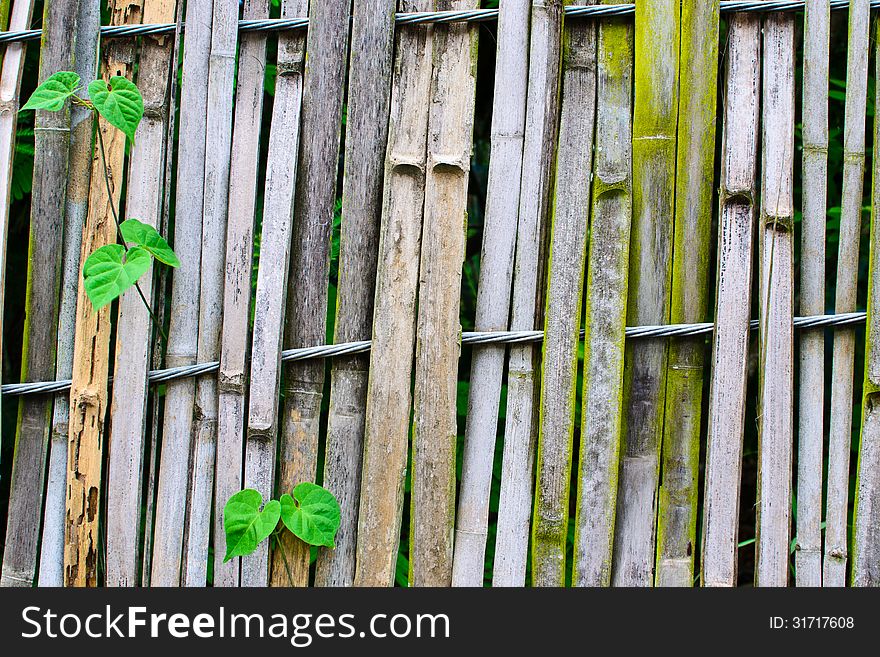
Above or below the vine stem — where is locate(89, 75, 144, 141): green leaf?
above

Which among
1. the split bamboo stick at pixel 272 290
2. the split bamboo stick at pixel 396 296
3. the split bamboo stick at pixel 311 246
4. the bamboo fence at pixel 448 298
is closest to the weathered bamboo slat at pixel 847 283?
the bamboo fence at pixel 448 298

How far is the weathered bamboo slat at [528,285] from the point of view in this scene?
1.88 meters

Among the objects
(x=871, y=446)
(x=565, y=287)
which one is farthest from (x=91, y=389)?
(x=871, y=446)

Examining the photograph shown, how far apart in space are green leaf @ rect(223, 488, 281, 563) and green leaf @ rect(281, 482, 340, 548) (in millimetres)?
34

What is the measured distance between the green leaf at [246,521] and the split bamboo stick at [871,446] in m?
1.42

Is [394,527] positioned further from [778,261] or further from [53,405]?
[778,261]

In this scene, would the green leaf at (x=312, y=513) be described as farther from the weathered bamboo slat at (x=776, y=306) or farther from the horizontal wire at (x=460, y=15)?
the horizontal wire at (x=460, y=15)

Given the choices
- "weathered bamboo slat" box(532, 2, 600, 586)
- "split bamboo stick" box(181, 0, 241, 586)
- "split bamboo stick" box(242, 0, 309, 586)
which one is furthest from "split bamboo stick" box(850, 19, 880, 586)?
"split bamboo stick" box(181, 0, 241, 586)

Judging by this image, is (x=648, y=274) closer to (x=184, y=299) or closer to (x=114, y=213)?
(x=184, y=299)

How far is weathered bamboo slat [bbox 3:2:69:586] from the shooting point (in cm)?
200

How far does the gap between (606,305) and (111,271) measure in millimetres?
1195

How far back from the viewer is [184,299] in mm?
1981

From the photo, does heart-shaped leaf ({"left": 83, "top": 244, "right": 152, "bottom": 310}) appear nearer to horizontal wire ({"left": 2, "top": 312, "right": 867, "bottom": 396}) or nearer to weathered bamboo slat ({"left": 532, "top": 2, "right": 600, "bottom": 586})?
horizontal wire ({"left": 2, "top": 312, "right": 867, "bottom": 396})
